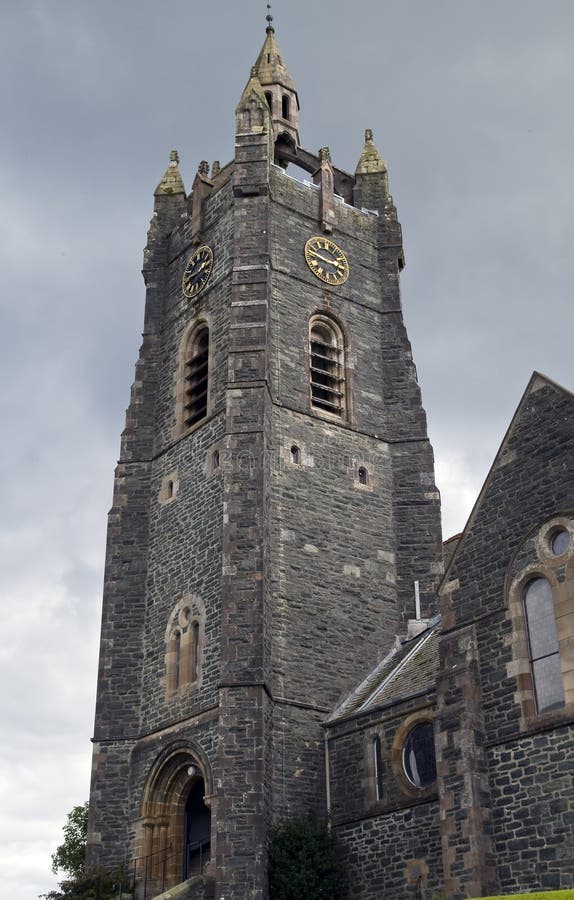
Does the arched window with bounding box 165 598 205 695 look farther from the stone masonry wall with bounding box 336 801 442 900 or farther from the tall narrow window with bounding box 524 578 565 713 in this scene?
the tall narrow window with bounding box 524 578 565 713

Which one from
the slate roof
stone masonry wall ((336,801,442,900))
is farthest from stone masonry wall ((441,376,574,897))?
the slate roof

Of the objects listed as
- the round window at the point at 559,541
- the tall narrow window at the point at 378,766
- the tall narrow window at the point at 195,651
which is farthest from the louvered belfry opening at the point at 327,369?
the round window at the point at 559,541

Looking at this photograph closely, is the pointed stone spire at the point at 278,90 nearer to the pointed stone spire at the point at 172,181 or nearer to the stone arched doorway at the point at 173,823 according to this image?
the pointed stone spire at the point at 172,181

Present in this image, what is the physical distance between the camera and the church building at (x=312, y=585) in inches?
861

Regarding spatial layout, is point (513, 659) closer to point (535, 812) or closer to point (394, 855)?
point (535, 812)

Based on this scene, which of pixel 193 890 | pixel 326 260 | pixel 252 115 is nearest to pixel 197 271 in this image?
pixel 326 260

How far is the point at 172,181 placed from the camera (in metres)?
42.3

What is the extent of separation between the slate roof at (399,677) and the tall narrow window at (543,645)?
14.1 ft

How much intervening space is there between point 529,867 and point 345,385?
1825cm

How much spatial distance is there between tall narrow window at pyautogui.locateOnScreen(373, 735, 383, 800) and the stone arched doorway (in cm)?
408

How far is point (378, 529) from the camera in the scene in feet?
111

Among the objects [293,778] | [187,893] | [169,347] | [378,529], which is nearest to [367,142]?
[169,347]

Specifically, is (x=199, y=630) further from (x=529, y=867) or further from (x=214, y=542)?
(x=529, y=867)

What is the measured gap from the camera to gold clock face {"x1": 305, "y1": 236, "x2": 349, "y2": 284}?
121ft
